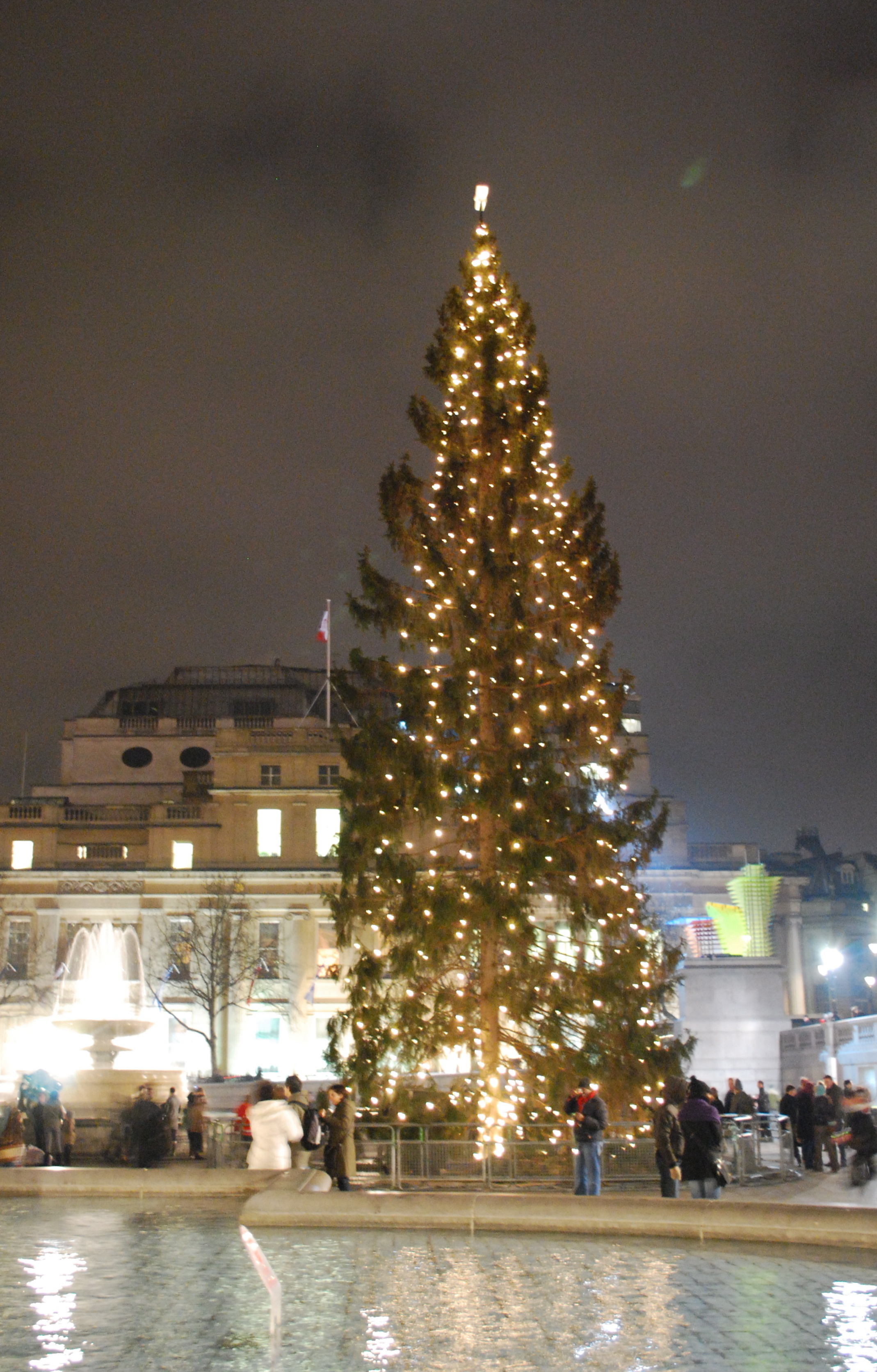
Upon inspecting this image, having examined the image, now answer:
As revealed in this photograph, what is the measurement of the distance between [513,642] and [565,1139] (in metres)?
8.02

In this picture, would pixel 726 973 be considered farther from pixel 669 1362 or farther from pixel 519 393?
pixel 669 1362

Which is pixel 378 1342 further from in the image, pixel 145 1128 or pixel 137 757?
pixel 137 757

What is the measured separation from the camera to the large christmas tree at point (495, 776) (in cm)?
2227

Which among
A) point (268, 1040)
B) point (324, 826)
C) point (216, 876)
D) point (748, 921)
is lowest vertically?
point (268, 1040)

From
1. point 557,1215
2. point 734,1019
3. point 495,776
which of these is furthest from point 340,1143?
point 734,1019

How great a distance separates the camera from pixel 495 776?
22547 millimetres

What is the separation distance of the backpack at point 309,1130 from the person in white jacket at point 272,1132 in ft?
6.93

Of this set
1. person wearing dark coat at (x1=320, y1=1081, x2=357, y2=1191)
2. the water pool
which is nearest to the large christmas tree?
person wearing dark coat at (x1=320, y1=1081, x2=357, y2=1191)

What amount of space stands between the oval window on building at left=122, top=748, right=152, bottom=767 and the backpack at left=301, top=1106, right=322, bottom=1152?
60.7 m

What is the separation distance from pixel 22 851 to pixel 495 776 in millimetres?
50937

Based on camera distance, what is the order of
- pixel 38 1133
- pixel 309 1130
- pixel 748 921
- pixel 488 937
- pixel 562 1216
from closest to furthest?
pixel 562 1216 → pixel 309 1130 → pixel 38 1133 → pixel 488 937 → pixel 748 921

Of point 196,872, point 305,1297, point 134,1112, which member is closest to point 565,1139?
point 134,1112

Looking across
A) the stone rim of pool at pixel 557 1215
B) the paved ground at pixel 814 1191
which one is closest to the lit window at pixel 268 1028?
the paved ground at pixel 814 1191

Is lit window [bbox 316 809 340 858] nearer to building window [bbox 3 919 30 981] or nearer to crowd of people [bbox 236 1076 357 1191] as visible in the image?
building window [bbox 3 919 30 981]
